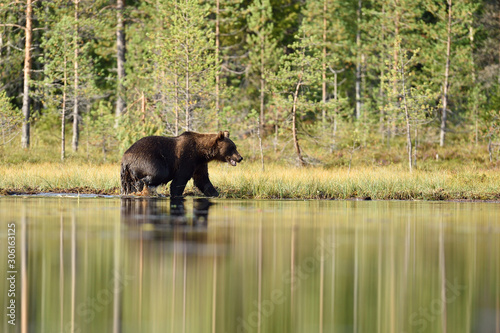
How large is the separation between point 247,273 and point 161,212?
727cm

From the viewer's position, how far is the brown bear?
20594 mm

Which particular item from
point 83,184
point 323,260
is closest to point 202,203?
point 83,184

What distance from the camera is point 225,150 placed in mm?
21797

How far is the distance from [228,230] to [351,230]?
2216 mm

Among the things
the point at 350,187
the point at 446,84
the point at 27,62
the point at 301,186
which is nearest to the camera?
the point at 301,186

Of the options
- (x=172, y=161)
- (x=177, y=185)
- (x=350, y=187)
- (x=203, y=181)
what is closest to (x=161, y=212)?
(x=177, y=185)

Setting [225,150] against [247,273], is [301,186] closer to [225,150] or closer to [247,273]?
[225,150]

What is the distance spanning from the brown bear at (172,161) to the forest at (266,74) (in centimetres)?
1347

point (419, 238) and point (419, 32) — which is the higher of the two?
point (419, 32)

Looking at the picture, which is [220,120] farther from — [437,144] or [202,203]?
[202,203]

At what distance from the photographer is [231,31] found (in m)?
46.5

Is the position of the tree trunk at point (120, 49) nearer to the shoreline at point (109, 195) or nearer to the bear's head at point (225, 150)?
the shoreline at point (109, 195)

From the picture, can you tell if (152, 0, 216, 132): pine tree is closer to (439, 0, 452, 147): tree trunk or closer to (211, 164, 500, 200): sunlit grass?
(211, 164, 500, 200): sunlit grass

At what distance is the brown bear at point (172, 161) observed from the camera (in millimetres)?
20594
